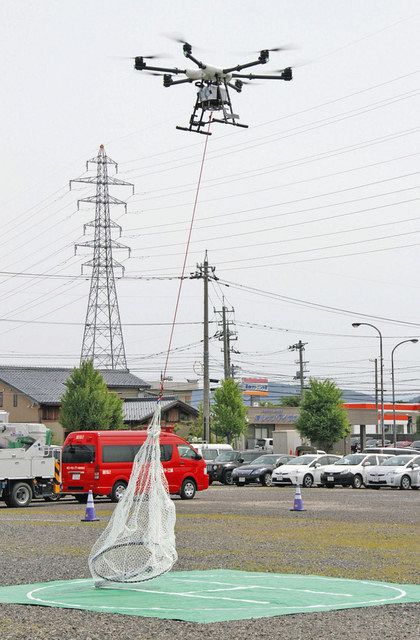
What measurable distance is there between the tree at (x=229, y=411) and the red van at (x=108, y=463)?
136 feet

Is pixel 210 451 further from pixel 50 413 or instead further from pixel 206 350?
pixel 50 413

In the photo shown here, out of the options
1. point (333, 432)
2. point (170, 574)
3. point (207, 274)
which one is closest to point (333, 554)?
point (170, 574)

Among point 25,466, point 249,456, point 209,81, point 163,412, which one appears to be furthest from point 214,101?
point 163,412

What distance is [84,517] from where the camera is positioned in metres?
28.5

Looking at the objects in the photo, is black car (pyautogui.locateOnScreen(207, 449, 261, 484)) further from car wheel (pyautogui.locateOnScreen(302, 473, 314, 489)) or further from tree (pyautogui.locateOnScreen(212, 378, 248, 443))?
tree (pyautogui.locateOnScreen(212, 378, 248, 443))

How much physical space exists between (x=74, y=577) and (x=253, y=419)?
312 ft

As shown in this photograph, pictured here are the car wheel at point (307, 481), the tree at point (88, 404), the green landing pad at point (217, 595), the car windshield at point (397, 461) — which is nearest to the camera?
the green landing pad at point (217, 595)

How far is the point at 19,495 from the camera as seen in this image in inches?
1374

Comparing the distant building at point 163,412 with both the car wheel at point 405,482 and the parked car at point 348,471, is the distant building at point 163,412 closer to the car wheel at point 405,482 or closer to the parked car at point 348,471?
the parked car at point 348,471

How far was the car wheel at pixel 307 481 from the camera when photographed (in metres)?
47.7

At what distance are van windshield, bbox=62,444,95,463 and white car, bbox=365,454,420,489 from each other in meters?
15.4

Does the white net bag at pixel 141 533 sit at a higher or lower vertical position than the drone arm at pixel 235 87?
lower

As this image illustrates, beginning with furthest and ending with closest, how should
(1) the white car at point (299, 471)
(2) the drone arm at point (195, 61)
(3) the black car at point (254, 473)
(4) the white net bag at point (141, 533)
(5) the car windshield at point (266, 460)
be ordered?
(5) the car windshield at point (266, 460)
(3) the black car at point (254, 473)
(1) the white car at point (299, 471)
(2) the drone arm at point (195, 61)
(4) the white net bag at point (141, 533)

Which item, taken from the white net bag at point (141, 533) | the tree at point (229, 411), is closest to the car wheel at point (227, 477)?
the tree at point (229, 411)
